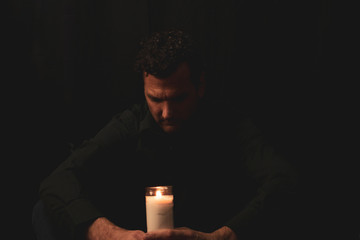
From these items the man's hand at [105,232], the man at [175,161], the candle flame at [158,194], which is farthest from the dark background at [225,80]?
the candle flame at [158,194]

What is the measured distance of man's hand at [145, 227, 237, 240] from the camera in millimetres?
1437

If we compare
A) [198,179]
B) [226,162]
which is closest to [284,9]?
[226,162]

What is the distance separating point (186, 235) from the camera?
1.50 metres

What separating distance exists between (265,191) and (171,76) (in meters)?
0.68

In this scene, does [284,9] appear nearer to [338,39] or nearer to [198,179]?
[338,39]

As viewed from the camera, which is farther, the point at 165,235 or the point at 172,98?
the point at 172,98

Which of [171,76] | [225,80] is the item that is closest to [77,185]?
[171,76]

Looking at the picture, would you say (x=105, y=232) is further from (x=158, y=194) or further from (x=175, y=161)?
(x=175, y=161)

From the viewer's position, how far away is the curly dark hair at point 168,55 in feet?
6.06

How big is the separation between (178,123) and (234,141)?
312mm

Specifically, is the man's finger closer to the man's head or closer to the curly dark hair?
the man's head

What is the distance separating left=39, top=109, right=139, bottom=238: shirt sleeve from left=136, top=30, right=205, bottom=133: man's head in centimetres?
27

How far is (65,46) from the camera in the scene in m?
2.31

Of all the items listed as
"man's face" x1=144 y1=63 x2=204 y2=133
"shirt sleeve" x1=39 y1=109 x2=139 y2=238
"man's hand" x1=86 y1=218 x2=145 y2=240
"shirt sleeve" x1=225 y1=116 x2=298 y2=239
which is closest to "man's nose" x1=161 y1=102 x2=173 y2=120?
"man's face" x1=144 y1=63 x2=204 y2=133
